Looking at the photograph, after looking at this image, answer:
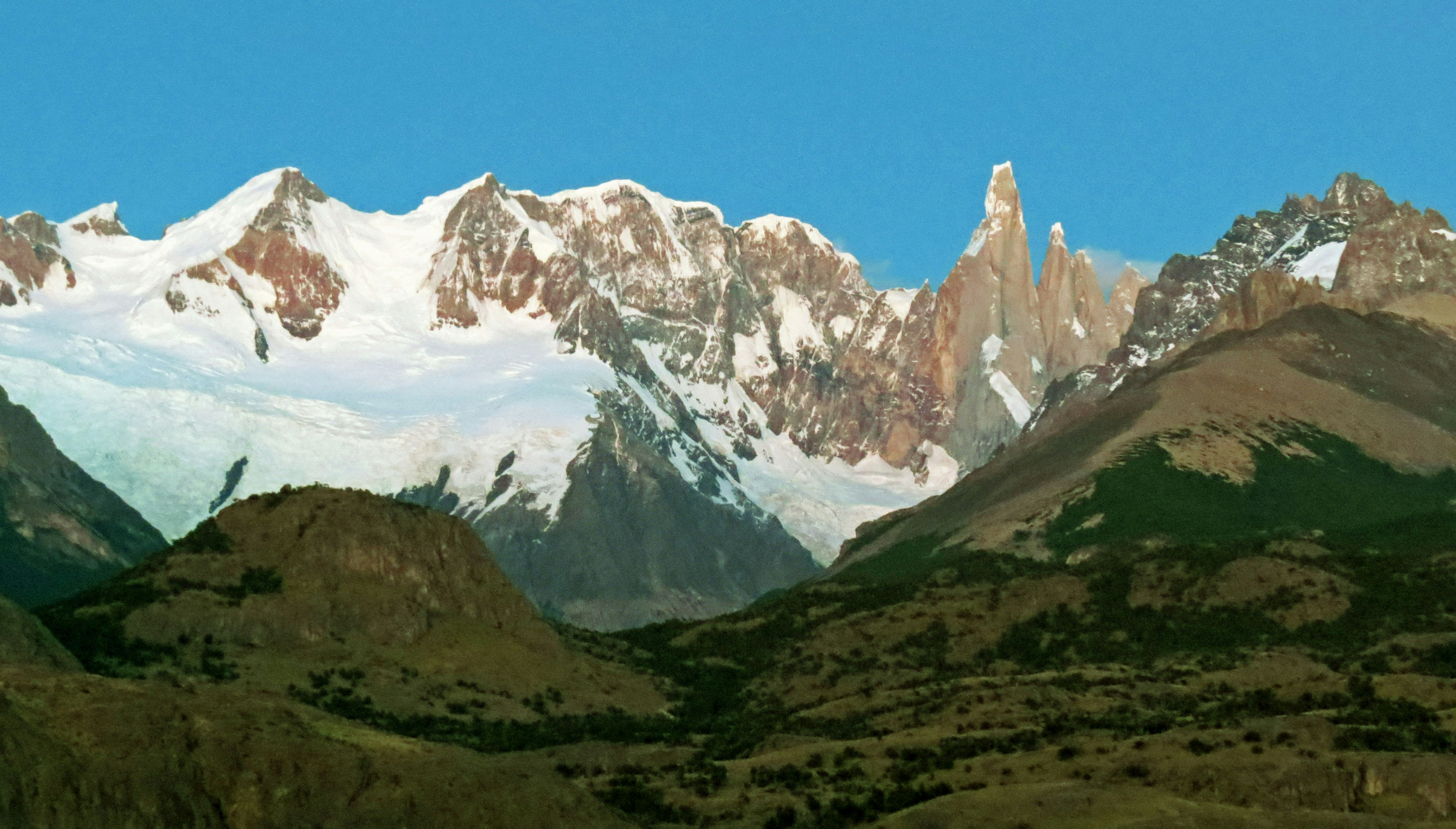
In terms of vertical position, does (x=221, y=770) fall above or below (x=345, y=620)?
below


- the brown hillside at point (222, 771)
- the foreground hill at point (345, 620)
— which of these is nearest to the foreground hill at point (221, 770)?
the brown hillside at point (222, 771)

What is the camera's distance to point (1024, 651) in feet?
598

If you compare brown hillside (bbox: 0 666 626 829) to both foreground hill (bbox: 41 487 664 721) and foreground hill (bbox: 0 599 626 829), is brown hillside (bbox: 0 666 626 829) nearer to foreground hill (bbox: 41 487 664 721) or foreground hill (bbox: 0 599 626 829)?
foreground hill (bbox: 0 599 626 829)

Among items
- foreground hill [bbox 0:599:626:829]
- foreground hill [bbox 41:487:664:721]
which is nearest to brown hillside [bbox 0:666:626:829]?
Answer: foreground hill [bbox 0:599:626:829]

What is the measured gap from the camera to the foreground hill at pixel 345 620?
143875 mm

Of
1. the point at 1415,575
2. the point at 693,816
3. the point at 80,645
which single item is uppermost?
the point at 1415,575

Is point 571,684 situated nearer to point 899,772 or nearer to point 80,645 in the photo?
point 80,645

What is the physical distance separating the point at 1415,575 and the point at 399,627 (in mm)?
87106

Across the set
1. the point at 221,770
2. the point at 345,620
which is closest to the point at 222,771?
the point at 221,770

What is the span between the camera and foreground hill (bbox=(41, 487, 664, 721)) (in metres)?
144

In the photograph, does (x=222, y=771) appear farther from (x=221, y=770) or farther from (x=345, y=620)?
(x=345, y=620)

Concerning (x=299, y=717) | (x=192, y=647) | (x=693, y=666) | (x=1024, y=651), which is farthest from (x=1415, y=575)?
(x=299, y=717)

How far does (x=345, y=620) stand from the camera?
506ft

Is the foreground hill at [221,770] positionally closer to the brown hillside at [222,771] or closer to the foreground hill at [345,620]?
the brown hillside at [222,771]
